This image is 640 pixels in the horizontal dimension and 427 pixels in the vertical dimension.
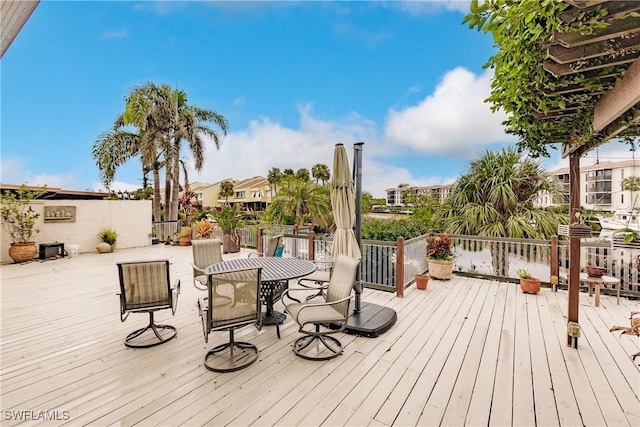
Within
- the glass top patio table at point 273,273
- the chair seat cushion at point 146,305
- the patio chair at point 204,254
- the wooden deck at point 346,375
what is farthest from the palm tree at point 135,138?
the chair seat cushion at point 146,305

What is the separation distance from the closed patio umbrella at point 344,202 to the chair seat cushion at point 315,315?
87cm

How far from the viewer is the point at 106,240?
10.3m

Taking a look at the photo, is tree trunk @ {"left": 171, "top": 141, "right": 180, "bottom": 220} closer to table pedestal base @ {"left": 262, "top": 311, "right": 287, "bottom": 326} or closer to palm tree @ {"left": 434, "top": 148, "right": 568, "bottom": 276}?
palm tree @ {"left": 434, "top": 148, "right": 568, "bottom": 276}

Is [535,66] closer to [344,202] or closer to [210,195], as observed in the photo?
[344,202]

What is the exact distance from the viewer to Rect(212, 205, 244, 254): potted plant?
10.4m

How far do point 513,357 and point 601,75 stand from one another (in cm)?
280

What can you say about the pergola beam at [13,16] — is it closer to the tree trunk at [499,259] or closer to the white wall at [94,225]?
the white wall at [94,225]

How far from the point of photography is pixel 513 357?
3162 mm

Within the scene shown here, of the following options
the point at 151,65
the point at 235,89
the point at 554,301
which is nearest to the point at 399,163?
the point at 235,89

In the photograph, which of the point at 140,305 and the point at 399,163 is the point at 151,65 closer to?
the point at 140,305

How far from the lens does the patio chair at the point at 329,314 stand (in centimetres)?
311

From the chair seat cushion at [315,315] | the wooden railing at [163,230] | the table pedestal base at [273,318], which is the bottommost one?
the table pedestal base at [273,318]

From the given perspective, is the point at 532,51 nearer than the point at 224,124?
Yes

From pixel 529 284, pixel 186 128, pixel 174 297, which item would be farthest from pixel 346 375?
pixel 186 128
